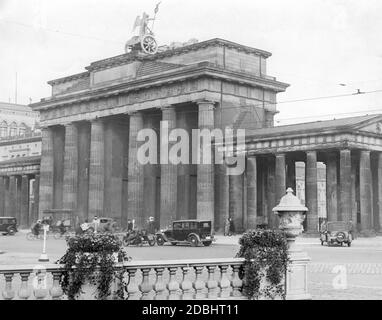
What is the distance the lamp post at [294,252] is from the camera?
14617 millimetres

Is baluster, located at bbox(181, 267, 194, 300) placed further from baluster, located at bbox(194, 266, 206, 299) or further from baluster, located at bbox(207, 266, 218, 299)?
baluster, located at bbox(207, 266, 218, 299)

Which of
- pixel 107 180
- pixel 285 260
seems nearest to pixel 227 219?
pixel 107 180

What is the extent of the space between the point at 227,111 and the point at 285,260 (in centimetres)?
4669

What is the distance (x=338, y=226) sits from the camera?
44.3 m

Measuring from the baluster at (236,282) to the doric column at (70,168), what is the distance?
6025 cm

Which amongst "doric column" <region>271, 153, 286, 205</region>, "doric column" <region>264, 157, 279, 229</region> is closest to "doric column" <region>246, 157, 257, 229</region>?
"doric column" <region>264, 157, 279, 229</region>

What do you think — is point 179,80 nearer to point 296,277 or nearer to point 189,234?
point 189,234

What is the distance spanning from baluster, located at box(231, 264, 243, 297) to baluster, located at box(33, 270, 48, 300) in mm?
4391

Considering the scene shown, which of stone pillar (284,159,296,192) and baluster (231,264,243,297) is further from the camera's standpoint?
stone pillar (284,159,296,192)

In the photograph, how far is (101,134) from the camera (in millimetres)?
71000

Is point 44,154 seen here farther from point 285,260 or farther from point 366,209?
point 285,260

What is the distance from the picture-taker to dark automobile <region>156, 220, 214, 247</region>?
1677 inches

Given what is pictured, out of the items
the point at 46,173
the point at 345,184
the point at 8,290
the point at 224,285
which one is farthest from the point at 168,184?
the point at 8,290

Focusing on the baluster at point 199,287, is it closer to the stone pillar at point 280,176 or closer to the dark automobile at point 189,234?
the dark automobile at point 189,234
